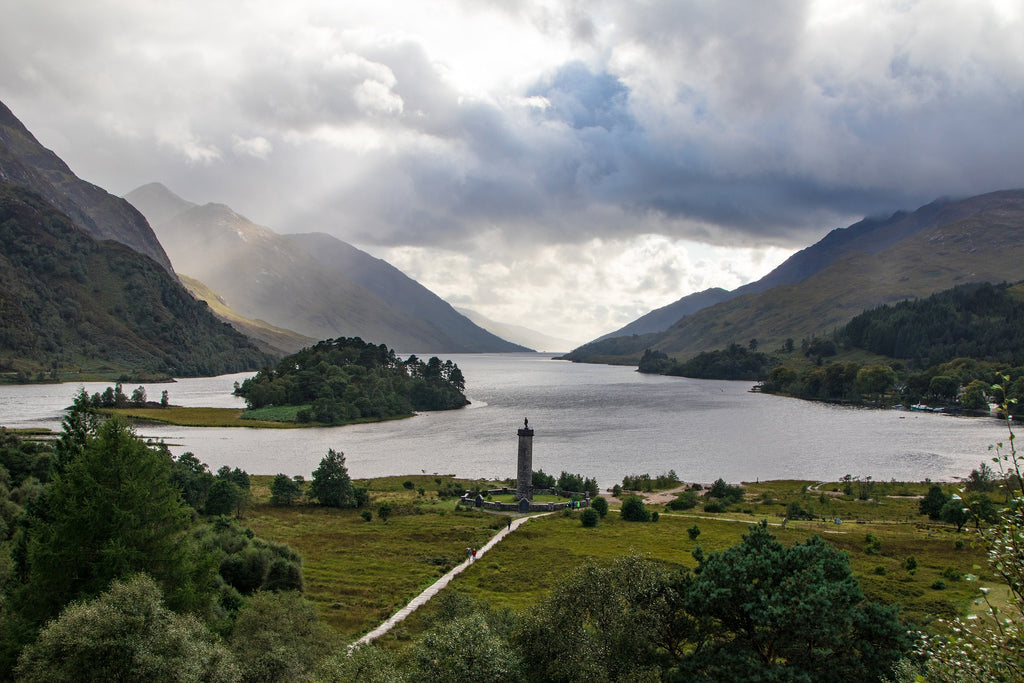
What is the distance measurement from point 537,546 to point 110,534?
37.2 m

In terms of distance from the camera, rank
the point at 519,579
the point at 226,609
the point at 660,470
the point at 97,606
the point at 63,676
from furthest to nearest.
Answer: the point at 660,470, the point at 519,579, the point at 226,609, the point at 97,606, the point at 63,676

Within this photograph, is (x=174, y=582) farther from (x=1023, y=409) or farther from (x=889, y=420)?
(x=1023, y=409)

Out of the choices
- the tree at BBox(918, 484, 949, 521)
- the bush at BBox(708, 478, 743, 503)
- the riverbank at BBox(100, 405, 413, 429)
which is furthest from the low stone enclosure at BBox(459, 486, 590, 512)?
the riverbank at BBox(100, 405, 413, 429)

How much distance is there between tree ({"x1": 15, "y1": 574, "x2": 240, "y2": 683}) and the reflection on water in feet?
257

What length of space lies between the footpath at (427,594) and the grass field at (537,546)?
732mm

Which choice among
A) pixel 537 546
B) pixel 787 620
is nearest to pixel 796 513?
pixel 537 546

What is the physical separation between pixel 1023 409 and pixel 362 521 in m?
178

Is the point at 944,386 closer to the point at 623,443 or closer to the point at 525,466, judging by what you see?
the point at 623,443

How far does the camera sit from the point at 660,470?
109 meters

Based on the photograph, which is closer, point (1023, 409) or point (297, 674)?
point (297, 674)

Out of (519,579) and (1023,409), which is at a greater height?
(1023,409)

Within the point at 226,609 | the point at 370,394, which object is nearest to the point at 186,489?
the point at 226,609

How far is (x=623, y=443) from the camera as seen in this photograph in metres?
132

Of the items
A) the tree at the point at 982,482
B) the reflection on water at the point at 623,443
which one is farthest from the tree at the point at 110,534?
the tree at the point at 982,482
